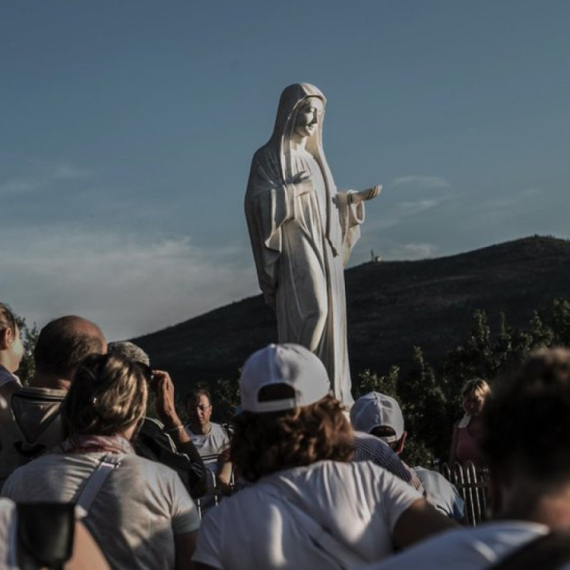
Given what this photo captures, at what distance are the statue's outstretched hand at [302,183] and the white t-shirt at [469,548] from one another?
10.4m

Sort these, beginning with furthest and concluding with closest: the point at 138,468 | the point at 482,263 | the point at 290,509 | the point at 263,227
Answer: the point at 482,263 → the point at 263,227 → the point at 138,468 → the point at 290,509

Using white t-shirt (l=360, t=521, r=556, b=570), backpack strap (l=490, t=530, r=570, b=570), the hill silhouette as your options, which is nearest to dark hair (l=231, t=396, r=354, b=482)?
white t-shirt (l=360, t=521, r=556, b=570)

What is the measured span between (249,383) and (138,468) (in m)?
0.79

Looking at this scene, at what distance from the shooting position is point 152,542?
159 inches

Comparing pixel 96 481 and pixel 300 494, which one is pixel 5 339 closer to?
pixel 96 481

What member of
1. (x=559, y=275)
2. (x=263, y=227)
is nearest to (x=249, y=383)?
(x=263, y=227)

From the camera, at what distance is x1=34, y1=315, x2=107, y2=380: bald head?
4.82 meters

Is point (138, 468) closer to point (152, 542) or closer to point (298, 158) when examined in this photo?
point (152, 542)

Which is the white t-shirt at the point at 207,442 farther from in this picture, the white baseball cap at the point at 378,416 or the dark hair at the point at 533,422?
the dark hair at the point at 533,422

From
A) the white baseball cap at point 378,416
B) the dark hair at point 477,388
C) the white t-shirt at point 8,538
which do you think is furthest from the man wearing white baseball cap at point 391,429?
the dark hair at point 477,388

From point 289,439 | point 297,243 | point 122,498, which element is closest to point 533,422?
point 289,439

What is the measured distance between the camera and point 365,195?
12906 mm

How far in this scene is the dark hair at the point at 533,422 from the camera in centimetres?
211

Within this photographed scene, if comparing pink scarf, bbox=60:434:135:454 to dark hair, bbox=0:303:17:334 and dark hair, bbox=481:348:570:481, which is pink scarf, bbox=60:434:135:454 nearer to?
dark hair, bbox=0:303:17:334
